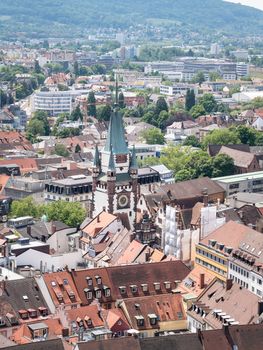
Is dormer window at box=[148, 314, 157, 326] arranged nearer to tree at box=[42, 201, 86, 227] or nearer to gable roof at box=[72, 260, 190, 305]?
gable roof at box=[72, 260, 190, 305]

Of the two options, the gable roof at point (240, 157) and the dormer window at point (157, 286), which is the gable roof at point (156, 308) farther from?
the gable roof at point (240, 157)

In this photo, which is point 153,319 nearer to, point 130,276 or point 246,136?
point 130,276

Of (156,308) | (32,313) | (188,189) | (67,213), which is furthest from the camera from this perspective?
(188,189)

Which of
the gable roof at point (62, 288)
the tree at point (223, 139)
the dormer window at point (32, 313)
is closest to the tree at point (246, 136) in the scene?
the tree at point (223, 139)

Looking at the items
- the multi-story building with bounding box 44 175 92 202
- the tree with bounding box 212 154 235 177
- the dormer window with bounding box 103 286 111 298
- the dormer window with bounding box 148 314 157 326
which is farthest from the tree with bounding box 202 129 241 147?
the dormer window with bounding box 148 314 157 326

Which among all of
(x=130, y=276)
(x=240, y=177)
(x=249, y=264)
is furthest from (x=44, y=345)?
(x=240, y=177)

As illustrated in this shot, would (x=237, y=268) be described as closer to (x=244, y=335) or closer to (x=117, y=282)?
(x=117, y=282)

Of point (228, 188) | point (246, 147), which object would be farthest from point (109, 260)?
point (246, 147)
